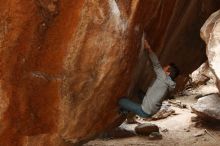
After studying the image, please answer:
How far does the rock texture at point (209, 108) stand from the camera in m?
12.0

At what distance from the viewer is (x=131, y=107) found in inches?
300

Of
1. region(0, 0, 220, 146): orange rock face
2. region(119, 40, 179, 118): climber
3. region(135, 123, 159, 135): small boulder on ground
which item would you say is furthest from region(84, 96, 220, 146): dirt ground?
region(119, 40, 179, 118): climber

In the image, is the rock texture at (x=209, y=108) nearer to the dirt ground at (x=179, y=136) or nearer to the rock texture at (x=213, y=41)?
the dirt ground at (x=179, y=136)

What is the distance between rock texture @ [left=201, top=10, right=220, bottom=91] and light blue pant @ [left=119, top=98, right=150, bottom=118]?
220cm

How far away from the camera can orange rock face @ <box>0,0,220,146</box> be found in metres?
6.64

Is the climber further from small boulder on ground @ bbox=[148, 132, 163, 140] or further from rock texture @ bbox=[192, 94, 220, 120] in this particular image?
rock texture @ bbox=[192, 94, 220, 120]

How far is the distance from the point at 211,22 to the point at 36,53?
17.6 ft

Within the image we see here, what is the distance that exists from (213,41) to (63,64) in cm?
429

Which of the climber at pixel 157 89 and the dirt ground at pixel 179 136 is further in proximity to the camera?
the dirt ground at pixel 179 136

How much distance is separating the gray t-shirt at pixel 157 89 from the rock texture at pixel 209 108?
17.1 feet

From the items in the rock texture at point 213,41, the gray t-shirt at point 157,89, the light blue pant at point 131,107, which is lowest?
the light blue pant at point 131,107

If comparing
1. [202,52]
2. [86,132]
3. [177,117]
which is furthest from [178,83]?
[86,132]

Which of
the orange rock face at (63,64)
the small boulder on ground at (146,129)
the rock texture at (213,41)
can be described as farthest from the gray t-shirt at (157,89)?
the small boulder on ground at (146,129)

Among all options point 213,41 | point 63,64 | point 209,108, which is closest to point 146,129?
point 209,108
